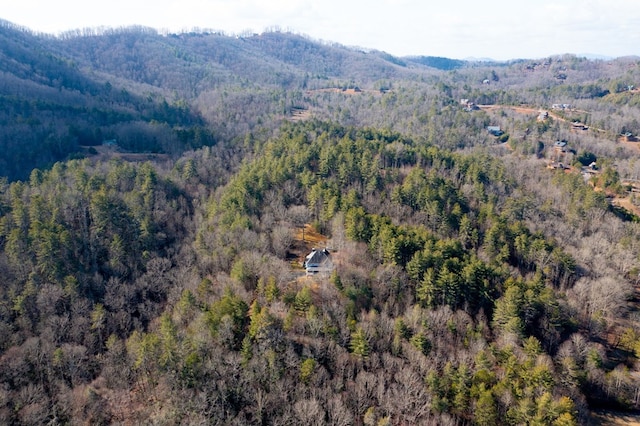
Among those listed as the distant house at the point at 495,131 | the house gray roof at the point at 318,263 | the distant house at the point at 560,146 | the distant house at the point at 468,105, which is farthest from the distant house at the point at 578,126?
the house gray roof at the point at 318,263

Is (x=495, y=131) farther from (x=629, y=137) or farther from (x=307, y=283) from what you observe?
(x=307, y=283)

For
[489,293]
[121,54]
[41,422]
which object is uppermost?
[121,54]

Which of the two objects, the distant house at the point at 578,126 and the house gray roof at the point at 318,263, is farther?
the distant house at the point at 578,126

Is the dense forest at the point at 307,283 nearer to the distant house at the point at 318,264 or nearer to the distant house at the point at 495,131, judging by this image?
the distant house at the point at 318,264

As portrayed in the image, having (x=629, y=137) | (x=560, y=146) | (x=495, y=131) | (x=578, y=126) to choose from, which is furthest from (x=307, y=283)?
(x=629, y=137)

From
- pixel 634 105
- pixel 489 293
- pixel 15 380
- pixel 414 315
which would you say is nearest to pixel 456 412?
pixel 414 315

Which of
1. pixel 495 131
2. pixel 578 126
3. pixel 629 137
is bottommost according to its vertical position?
pixel 629 137

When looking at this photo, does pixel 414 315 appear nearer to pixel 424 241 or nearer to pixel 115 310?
pixel 424 241

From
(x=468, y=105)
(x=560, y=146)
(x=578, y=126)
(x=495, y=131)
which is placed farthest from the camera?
(x=468, y=105)
